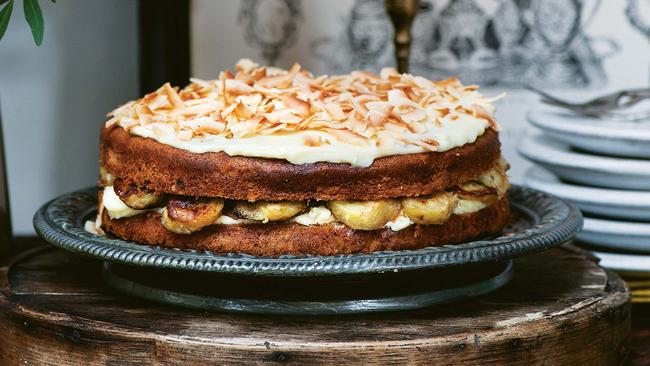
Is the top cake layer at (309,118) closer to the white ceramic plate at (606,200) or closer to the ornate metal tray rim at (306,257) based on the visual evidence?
the ornate metal tray rim at (306,257)

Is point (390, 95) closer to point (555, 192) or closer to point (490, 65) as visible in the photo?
point (555, 192)

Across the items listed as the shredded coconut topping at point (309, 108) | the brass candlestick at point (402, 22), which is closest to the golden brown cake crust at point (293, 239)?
the shredded coconut topping at point (309, 108)

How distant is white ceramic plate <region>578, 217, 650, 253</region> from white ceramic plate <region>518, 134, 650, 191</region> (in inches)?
2.5

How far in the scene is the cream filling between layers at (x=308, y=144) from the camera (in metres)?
1.19

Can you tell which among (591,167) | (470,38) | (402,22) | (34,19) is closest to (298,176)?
(34,19)

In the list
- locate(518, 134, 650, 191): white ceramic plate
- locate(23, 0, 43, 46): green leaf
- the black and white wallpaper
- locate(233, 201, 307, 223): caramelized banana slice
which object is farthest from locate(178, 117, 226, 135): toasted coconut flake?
the black and white wallpaper

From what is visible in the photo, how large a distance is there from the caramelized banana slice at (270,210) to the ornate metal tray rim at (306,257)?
0.05 m

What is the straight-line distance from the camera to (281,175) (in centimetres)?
119

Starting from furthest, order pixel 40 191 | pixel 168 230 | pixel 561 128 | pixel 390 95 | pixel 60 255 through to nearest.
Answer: pixel 40 191
pixel 561 128
pixel 60 255
pixel 390 95
pixel 168 230

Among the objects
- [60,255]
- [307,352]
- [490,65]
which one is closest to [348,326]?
[307,352]

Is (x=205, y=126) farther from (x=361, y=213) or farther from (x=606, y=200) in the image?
(x=606, y=200)

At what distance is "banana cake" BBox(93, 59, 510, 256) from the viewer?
1200 millimetres

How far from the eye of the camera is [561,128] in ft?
5.35

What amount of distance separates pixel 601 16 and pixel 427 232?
3.32ft
